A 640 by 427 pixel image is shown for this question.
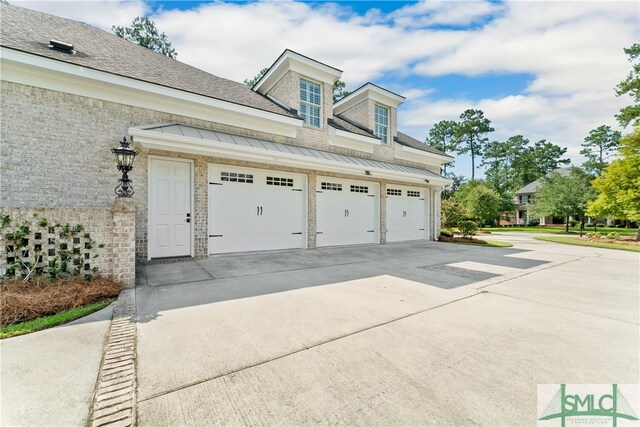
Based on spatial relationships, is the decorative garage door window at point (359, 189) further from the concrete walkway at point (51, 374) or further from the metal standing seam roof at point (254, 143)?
the concrete walkway at point (51, 374)

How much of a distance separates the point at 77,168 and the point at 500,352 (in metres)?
8.60

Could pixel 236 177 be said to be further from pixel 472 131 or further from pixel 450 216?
pixel 472 131

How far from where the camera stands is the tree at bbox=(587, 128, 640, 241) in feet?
48.2

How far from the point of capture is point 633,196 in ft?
47.6

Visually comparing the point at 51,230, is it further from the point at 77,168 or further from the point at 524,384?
the point at 524,384

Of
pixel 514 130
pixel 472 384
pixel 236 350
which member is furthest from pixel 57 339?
pixel 514 130

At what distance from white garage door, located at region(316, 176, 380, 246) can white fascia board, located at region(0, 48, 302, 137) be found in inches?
123

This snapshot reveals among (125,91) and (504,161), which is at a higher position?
(504,161)

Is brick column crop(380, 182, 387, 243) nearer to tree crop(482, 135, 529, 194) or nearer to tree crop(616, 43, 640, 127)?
tree crop(616, 43, 640, 127)

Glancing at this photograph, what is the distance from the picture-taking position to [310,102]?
1038cm

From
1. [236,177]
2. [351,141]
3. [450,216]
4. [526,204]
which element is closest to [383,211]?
[351,141]

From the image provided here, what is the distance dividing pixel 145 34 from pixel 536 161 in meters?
59.0

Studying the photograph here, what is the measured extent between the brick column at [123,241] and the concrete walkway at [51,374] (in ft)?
5.10

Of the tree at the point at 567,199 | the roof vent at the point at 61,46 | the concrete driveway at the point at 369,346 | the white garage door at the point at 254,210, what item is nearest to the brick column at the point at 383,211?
the white garage door at the point at 254,210
